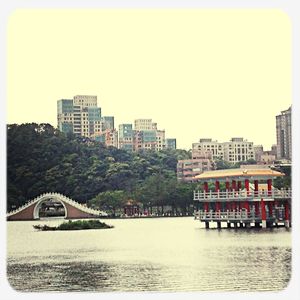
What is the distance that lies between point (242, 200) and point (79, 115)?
2656 millimetres

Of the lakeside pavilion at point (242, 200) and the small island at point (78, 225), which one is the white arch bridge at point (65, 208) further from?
the lakeside pavilion at point (242, 200)

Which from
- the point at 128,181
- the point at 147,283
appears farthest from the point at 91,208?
the point at 147,283

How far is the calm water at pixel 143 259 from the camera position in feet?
40.9

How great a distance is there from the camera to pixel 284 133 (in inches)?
512

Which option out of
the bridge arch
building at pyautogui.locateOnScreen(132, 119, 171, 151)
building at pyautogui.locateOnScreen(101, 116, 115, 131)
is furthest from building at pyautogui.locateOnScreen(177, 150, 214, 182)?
the bridge arch

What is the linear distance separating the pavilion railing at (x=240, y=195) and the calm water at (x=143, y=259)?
0.31 metres

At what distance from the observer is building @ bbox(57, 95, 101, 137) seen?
43.7 ft

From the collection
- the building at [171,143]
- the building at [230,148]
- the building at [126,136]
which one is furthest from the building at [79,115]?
the building at [230,148]

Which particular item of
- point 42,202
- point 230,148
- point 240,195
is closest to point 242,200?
point 240,195

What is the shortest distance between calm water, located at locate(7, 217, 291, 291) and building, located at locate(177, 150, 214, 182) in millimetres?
452

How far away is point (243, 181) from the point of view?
14508mm

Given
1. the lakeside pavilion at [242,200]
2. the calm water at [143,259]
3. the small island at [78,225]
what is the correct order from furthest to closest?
the lakeside pavilion at [242,200]
the small island at [78,225]
the calm water at [143,259]

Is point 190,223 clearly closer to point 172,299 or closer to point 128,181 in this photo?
point 128,181

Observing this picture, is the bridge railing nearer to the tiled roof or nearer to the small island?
the small island
